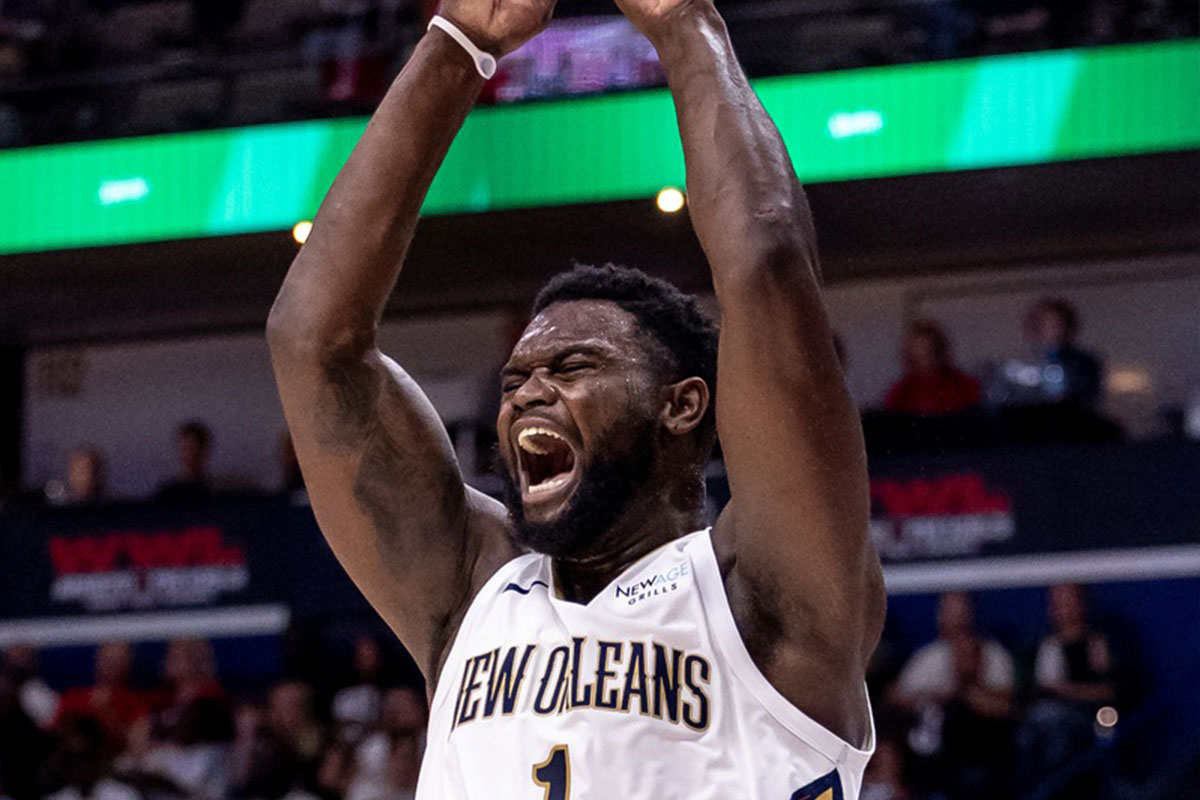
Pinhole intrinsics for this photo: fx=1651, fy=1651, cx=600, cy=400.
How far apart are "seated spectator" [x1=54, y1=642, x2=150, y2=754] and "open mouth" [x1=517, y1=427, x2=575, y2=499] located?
6.86 meters

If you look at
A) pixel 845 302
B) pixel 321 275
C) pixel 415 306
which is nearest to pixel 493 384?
pixel 415 306

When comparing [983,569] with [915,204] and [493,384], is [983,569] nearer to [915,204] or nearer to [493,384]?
[915,204]

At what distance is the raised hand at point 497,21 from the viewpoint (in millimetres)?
2889

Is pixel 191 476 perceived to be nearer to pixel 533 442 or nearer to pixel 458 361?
pixel 458 361

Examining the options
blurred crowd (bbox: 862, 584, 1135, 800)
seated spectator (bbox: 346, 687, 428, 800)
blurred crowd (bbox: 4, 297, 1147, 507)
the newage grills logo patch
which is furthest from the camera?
blurred crowd (bbox: 4, 297, 1147, 507)

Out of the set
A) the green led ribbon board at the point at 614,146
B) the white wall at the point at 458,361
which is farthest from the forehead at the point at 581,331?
the white wall at the point at 458,361

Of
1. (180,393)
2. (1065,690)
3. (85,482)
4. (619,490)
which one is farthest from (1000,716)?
(180,393)

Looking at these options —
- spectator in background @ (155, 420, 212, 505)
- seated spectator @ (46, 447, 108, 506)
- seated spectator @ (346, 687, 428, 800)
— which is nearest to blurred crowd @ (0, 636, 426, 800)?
seated spectator @ (346, 687, 428, 800)

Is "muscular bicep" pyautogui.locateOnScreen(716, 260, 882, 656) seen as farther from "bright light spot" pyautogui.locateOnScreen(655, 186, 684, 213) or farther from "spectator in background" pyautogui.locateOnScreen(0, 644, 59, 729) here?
"spectator in background" pyautogui.locateOnScreen(0, 644, 59, 729)

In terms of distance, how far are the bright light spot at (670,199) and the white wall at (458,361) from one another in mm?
1681

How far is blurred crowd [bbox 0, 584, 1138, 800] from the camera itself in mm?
7441

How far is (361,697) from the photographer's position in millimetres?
8648

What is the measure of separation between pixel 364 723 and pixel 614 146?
11.6ft

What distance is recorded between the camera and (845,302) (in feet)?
37.4
